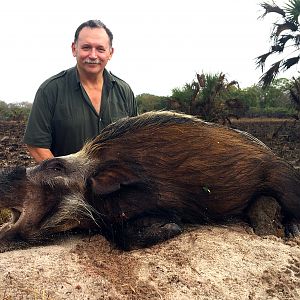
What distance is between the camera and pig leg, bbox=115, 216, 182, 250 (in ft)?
10.1

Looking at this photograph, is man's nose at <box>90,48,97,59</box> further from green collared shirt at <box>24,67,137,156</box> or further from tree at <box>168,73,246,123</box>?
tree at <box>168,73,246,123</box>

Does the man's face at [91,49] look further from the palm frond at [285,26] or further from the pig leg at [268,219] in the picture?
the palm frond at [285,26]

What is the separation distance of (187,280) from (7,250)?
48.4 inches

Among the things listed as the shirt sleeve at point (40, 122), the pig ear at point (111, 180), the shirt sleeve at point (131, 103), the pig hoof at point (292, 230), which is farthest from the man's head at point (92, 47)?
the pig hoof at point (292, 230)

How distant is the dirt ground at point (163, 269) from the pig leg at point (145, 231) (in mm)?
74

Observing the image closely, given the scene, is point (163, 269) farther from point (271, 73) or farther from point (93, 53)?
point (271, 73)

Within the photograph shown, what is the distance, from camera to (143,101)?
137 ft

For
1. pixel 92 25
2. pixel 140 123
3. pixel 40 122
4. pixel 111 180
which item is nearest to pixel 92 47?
pixel 92 25

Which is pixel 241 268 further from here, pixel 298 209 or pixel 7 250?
pixel 7 250

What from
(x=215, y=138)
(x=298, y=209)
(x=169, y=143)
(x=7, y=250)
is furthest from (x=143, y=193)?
(x=298, y=209)

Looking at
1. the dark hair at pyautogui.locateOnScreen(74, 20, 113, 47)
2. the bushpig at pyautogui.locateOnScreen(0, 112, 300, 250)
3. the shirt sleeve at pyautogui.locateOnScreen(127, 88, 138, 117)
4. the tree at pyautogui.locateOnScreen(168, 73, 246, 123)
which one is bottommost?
the tree at pyautogui.locateOnScreen(168, 73, 246, 123)

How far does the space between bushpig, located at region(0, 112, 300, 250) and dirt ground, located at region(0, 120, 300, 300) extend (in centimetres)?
15

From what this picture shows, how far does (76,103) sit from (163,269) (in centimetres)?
209

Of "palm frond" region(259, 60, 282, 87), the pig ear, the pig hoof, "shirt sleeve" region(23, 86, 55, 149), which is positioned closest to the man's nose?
"shirt sleeve" region(23, 86, 55, 149)
